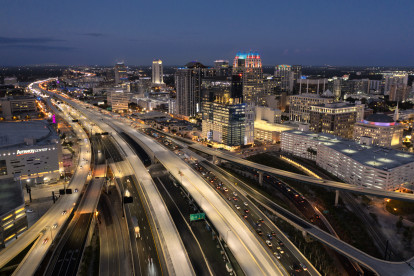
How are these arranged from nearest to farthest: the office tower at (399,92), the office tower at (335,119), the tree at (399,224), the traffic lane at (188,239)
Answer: the traffic lane at (188,239) → the tree at (399,224) → the office tower at (335,119) → the office tower at (399,92)

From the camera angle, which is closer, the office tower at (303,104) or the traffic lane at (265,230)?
the traffic lane at (265,230)

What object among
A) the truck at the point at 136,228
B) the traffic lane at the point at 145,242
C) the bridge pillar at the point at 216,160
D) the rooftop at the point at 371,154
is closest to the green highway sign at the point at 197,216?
the traffic lane at the point at 145,242

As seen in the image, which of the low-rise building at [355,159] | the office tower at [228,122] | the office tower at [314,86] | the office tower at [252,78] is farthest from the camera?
the office tower at [314,86]

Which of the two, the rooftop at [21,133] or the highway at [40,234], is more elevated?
the rooftop at [21,133]

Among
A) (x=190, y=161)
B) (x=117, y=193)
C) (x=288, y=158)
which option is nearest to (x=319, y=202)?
(x=288, y=158)

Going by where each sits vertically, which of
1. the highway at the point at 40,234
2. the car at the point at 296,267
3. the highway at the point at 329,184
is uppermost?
the highway at the point at 329,184

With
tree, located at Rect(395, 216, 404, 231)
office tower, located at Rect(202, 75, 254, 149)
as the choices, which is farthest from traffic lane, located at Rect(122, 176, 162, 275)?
A: tree, located at Rect(395, 216, 404, 231)

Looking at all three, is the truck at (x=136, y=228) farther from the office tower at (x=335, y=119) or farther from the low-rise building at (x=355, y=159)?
the office tower at (x=335, y=119)

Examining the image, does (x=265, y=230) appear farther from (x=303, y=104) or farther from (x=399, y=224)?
(x=303, y=104)
